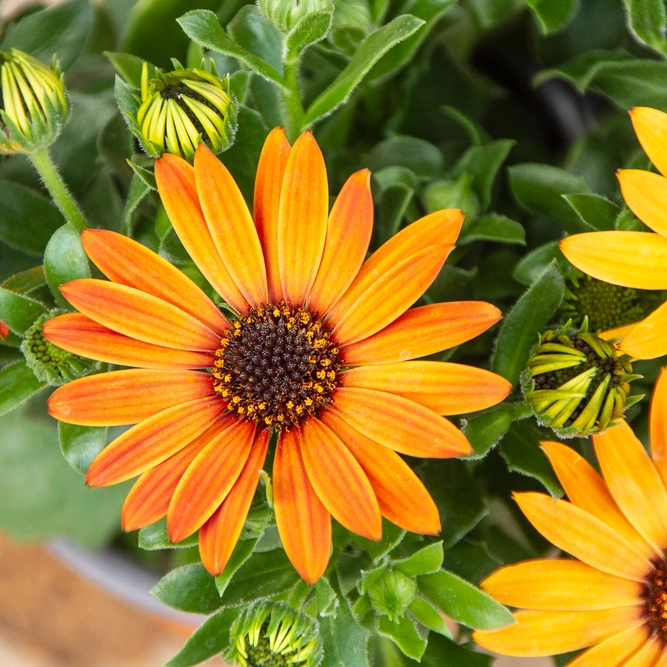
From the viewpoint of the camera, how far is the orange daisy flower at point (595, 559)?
1.73 feet

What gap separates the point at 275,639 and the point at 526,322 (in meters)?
0.27

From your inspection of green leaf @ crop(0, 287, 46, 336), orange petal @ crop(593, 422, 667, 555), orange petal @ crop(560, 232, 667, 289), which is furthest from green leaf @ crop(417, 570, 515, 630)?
green leaf @ crop(0, 287, 46, 336)

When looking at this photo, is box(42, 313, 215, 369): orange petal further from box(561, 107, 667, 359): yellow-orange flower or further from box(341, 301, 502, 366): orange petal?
box(561, 107, 667, 359): yellow-orange flower

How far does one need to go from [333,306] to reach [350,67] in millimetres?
172

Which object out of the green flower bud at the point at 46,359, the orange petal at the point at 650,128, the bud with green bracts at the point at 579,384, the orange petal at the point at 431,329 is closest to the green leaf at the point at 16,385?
the green flower bud at the point at 46,359

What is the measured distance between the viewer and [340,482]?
1.64 ft

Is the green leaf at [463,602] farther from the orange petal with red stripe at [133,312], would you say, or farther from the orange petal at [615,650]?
the orange petal with red stripe at [133,312]

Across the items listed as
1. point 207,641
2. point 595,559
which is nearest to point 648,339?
point 595,559

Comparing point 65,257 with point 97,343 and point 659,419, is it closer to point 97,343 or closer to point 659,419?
point 97,343

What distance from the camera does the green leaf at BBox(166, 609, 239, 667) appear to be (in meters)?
→ 0.55

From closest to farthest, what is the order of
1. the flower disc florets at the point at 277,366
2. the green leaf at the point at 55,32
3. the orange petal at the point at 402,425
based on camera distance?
the orange petal at the point at 402,425 → the flower disc florets at the point at 277,366 → the green leaf at the point at 55,32

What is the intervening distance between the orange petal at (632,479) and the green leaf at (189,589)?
0.94 ft

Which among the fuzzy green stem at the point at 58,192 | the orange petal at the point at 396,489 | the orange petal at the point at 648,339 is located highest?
the fuzzy green stem at the point at 58,192

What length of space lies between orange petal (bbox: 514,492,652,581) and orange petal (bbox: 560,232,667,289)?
15cm
